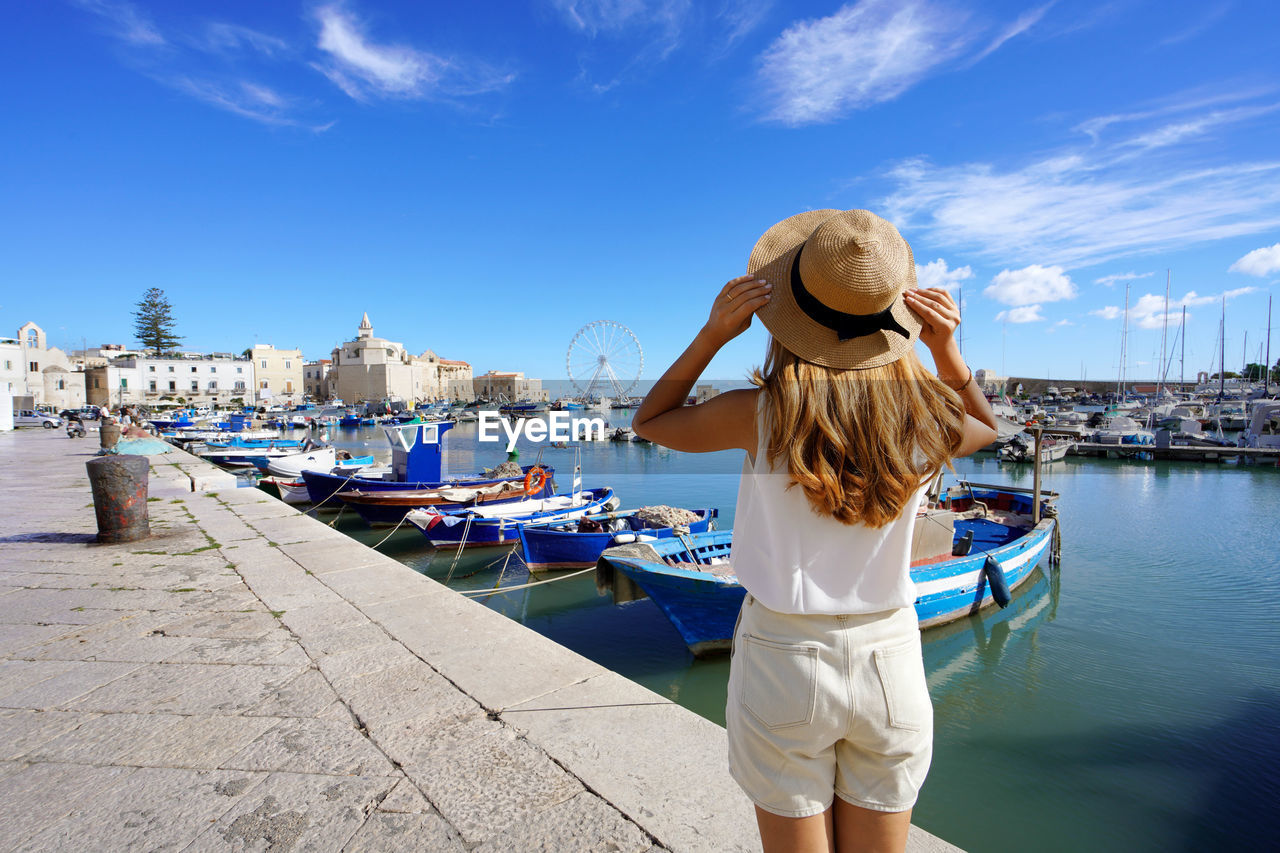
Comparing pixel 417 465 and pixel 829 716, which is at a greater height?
pixel 829 716

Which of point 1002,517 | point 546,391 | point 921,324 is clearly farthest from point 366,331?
point 921,324

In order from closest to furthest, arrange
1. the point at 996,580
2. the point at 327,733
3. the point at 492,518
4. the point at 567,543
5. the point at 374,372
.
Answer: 1. the point at 327,733
2. the point at 996,580
3. the point at 567,543
4. the point at 492,518
5. the point at 374,372

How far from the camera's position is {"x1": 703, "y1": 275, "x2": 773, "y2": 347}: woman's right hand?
136cm

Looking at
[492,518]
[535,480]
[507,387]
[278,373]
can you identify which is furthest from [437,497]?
[507,387]

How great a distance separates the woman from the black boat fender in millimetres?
10405

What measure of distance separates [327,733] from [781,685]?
2549 millimetres

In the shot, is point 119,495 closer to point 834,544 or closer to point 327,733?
point 327,733

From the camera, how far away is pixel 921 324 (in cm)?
143

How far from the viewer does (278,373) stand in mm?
97375

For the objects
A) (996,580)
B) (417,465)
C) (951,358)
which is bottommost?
(996,580)

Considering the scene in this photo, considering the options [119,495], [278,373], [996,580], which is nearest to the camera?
[119,495]

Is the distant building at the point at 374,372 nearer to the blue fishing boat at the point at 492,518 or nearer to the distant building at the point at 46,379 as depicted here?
the distant building at the point at 46,379

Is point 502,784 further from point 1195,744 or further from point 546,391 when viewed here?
point 546,391

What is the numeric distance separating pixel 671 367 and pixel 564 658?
8.71ft
